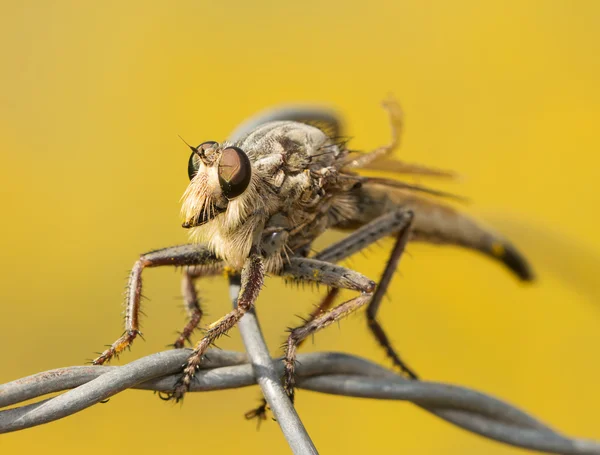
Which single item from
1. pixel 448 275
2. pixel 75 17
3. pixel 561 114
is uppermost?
pixel 75 17

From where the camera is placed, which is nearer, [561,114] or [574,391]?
[574,391]

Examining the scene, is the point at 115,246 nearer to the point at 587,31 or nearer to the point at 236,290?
the point at 236,290

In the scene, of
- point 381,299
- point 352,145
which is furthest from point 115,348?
point 352,145

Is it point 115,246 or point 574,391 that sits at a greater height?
point 115,246

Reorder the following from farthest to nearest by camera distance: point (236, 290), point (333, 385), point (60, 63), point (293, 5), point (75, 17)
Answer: point (293, 5)
point (75, 17)
point (60, 63)
point (236, 290)
point (333, 385)

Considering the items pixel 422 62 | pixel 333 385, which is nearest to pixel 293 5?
pixel 422 62

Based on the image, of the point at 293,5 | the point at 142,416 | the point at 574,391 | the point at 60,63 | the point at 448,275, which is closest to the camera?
the point at 142,416
